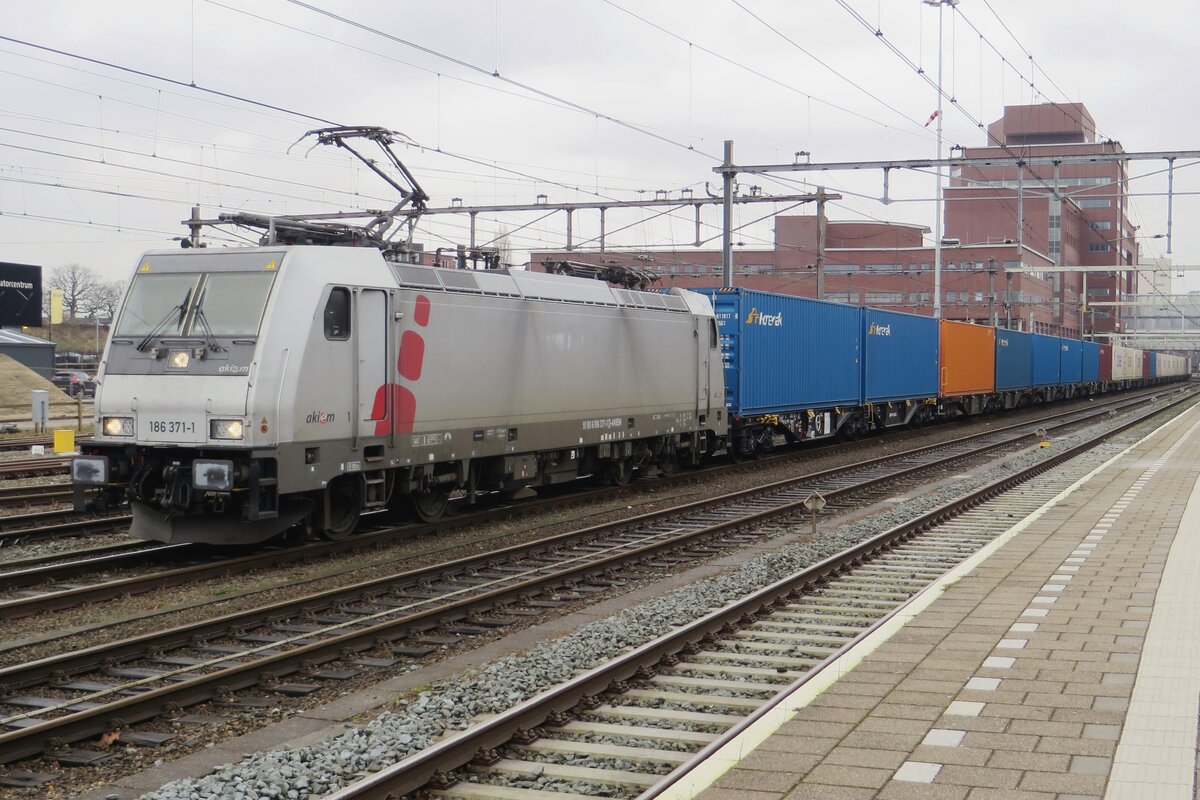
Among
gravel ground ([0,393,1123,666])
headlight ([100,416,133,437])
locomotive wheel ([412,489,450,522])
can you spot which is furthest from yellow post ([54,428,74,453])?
headlight ([100,416,133,437])

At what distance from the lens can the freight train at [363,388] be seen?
1180cm

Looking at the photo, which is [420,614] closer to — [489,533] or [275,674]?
[275,674]

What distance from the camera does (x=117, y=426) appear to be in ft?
40.5

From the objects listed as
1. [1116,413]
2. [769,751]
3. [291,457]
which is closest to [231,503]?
[291,457]

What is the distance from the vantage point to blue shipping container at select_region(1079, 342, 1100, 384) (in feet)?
202

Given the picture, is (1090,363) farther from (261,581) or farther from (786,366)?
(261,581)

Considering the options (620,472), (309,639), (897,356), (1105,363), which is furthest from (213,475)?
(1105,363)

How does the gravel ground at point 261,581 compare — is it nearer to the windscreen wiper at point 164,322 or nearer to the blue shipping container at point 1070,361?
the windscreen wiper at point 164,322

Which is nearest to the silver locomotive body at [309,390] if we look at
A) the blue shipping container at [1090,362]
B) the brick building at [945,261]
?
the blue shipping container at [1090,362]

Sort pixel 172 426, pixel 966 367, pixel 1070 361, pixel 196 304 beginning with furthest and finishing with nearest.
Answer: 1. pixel 1070 361
2. pixel 966 367
3. pixel 196 304
4. pixel 172 426

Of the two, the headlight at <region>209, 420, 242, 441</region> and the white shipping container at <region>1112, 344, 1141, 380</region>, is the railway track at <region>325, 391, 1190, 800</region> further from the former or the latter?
the white shipping container at <region>1112, 344, 1141, 380</region>

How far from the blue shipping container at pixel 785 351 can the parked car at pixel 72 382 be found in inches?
1448

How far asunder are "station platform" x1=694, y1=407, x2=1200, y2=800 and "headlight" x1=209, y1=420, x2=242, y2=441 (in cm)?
661

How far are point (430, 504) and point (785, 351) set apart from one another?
12.1 metres
